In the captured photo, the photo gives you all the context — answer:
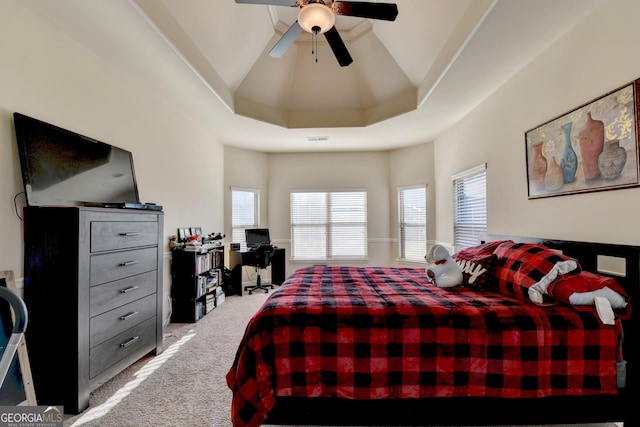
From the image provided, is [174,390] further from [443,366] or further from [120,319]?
[443,366]

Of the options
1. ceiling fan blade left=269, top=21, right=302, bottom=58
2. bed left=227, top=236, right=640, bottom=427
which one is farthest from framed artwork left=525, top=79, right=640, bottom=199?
ceiling fan blade left=269, top=21, right=302, bottom=58

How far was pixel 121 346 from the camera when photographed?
2.23m


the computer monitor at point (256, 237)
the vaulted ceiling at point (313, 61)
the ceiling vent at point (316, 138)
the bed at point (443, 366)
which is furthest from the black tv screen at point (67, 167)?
the ceiling vent at point (316, 138)

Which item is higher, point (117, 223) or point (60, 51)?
point (60, 51)

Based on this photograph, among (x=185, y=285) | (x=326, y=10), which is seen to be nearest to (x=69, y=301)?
(x=185, y=285)

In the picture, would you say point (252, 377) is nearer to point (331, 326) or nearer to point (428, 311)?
point (331, 326)

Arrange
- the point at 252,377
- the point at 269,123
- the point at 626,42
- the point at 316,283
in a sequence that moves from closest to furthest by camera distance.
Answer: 1. the point at 252,377
2. the point at 626,42
3. the point at 316,283
4. the point at 269,123

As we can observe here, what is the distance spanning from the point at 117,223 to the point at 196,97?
182cm

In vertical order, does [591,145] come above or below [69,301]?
above

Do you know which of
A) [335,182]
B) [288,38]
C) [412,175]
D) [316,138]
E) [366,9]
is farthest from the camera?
[335,182]

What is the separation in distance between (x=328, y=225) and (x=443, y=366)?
4268 millimetres

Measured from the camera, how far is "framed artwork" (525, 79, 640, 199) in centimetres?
174

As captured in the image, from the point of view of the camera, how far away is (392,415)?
160cm

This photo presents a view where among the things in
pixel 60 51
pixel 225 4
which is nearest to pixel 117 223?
pixel 60 51
